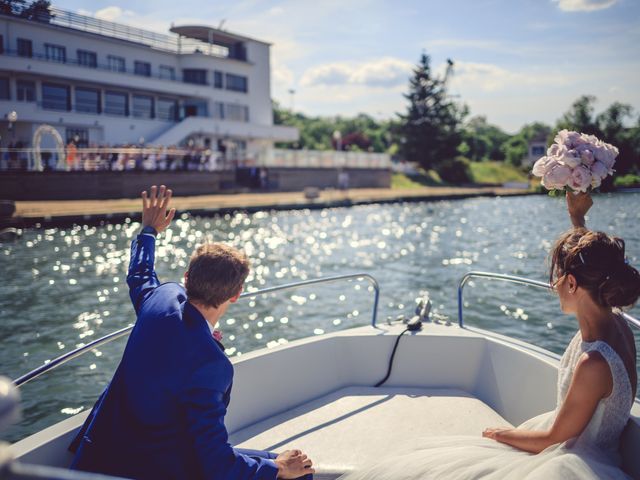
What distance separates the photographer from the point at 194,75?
155 feet

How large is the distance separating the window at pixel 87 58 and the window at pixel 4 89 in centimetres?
569

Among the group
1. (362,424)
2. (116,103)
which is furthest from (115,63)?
(362,424)

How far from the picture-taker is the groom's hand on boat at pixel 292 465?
7.46 feet

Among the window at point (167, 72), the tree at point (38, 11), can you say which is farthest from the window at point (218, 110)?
the tree at point (38, 11)

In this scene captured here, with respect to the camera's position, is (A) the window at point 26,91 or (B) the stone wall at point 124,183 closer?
(B) the stone wall at point 124,183

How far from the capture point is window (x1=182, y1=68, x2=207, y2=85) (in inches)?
1849

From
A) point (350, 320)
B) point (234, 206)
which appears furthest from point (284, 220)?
point (350, 320)

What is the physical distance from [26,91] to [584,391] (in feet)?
132

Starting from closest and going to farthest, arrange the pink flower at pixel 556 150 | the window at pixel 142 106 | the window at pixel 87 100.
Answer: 1. the pink flower at pixel 556 150
2. the window at pixel 87 100
3. the window at pixel 142 106

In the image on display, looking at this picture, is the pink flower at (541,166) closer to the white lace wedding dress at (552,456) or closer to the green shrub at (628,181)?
the white lace wedding dress at (552,456)

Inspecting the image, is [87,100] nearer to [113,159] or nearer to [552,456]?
[113,159]

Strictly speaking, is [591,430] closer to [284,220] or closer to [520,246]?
[520,246]

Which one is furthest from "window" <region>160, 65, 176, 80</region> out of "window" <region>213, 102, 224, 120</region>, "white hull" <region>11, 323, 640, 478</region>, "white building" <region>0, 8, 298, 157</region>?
"white hull" <region>11, 323, 640, 478</region>

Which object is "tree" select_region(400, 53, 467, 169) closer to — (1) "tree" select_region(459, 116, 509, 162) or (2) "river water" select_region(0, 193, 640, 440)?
(1) "tree" select_region(459, 116, 509, 162)
